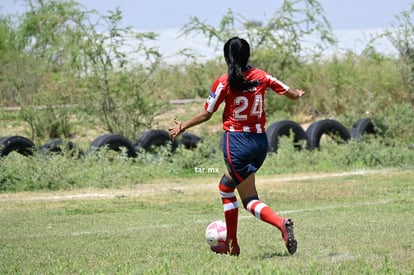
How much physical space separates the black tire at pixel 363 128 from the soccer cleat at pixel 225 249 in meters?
13.7

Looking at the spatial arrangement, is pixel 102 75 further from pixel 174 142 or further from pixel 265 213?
pixel 265 213

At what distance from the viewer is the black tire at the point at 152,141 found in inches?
815

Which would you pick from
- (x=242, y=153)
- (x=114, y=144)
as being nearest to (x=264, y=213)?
(x=242, y=153)

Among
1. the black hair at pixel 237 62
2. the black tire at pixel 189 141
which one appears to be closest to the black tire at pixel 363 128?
the black tire at pixel 189 141

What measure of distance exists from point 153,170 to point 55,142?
222 centimetres

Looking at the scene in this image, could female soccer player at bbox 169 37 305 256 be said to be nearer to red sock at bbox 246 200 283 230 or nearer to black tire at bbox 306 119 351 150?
red sock at bbox 246 200 283 230

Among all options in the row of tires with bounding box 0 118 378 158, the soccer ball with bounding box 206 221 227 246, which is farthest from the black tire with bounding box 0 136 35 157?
the soccer ball with bounding box 206 221 227 246

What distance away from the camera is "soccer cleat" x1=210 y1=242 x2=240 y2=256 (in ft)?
28.8

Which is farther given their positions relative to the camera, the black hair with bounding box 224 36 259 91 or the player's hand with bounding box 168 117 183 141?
the player's hand with bounding box 168 117 183 141

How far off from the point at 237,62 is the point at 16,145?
11269 millimetres

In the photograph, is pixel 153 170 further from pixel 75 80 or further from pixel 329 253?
pixel 329 253

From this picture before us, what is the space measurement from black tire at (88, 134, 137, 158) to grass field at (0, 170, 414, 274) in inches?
96.4

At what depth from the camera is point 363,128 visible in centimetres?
2236

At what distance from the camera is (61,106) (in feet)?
84.3
